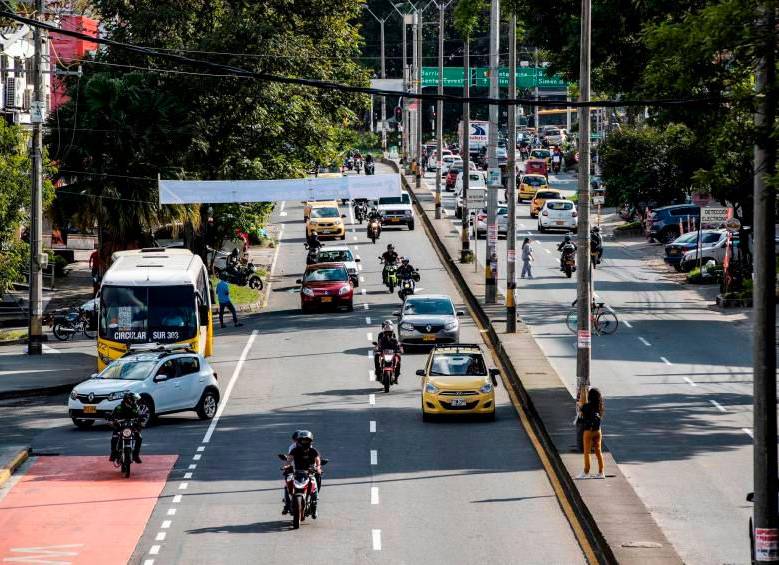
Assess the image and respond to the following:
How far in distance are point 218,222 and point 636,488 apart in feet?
126

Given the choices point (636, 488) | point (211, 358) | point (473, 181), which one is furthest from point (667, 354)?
point (473, 181)

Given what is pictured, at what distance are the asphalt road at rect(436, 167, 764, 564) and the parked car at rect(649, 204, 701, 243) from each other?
7556 mm

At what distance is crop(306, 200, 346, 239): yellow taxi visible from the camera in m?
72.9

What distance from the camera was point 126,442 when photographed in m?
27.6

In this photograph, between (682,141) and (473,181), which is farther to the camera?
(473,181)

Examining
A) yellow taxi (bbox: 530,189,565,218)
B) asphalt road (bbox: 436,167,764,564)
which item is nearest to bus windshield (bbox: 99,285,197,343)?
asphalt road (bbox: 436,167,764,564)

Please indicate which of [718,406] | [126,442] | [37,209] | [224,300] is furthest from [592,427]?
[224,300]

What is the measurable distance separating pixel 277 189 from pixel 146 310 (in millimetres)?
8458

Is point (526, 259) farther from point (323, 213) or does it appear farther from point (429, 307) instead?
point (323, 213)

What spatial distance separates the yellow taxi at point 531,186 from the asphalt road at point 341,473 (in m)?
45.7

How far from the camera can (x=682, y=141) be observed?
199 ft

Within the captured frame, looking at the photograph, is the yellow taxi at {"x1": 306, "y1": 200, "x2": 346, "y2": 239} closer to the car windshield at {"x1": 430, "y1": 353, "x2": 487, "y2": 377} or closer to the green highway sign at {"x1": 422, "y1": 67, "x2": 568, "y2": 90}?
the car windshield at {"x1": 430, "y1": 353, "x2": 487, "y2": 377}

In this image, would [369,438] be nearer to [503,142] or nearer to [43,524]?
[43,524]

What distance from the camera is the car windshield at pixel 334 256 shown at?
59344 mm
